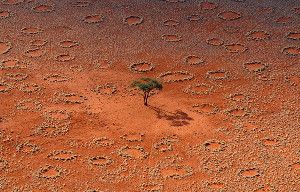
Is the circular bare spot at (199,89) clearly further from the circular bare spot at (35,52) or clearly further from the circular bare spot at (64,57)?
the circular bare spot at (35,52)

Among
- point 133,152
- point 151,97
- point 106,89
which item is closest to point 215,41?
point 151,97

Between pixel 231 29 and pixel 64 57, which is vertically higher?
pixel 231 29

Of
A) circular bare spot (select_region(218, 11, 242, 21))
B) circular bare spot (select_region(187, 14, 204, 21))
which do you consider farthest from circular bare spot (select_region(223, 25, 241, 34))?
circular bare spot (select_region(187, 14, 204, 21))

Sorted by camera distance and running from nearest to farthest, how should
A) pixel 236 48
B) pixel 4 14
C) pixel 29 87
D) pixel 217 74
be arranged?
pixel 29 87 < pixel 217 74 < pixel 236 48 < pixel 4 14

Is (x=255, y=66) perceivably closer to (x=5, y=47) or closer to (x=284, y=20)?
(x=284, y=20)

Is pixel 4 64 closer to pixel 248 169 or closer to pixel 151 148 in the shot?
pixel 151 148

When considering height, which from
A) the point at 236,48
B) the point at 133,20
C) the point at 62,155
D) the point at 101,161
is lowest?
the point at 101,161

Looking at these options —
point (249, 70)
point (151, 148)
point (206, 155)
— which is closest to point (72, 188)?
point (151, 148)
